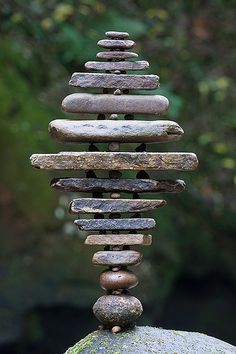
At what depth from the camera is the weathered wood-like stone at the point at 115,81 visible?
364 cm

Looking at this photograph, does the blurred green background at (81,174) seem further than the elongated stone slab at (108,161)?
Yes

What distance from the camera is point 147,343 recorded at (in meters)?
3.59

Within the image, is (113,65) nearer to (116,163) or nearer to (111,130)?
(111,130)

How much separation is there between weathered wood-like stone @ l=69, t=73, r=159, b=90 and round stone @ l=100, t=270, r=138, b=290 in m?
0.72

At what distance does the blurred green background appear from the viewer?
6570 mm

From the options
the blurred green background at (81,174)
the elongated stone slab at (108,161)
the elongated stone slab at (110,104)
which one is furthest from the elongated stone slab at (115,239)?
the blurred green background at (81,174)

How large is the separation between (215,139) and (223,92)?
0.52m

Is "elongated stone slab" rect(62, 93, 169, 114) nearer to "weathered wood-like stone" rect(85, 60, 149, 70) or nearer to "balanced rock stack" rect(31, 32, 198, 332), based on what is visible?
"balanced rock stack" rect(31, 32, 198, 332)

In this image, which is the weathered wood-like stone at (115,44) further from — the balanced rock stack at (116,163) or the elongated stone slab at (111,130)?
the elongated stone slab at (111,130)

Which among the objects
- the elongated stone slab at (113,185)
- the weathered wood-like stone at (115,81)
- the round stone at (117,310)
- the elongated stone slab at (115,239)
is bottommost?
the round stone at (117,310)

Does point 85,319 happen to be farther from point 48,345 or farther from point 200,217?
point 200,217

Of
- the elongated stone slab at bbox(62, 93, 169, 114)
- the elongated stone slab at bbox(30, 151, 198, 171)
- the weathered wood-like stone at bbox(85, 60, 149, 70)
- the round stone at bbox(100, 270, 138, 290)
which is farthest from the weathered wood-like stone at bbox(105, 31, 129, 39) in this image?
the round stone at bbox(100, 270, 138, 290)

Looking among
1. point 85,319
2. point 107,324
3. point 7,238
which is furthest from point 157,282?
point 107,324

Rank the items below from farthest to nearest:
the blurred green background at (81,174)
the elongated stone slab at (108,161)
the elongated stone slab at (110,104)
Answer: the blurred green background at (81,174) → the elongated stone slab at (110,104) → the elongated stone slab at (108,161)
